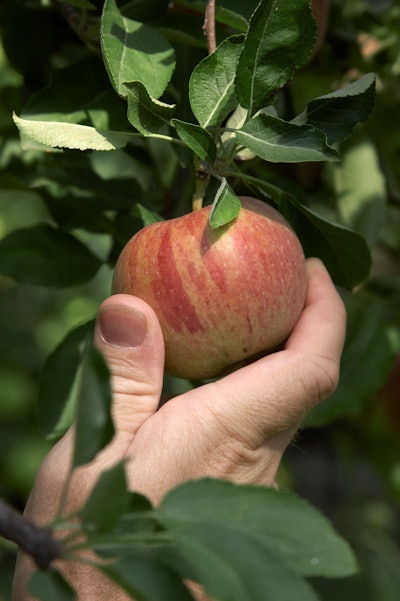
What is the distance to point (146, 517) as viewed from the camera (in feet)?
1.93

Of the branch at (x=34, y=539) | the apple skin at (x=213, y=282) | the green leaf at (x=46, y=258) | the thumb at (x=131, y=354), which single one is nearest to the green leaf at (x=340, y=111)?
the apple skin at (x=213, y=282)

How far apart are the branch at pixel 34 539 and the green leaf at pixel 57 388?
58cm

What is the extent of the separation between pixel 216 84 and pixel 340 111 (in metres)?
0.13

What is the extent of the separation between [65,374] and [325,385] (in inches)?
14.0

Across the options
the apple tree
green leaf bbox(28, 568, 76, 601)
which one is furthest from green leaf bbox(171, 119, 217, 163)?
green leaf bbox(28, 568, 76, 601)

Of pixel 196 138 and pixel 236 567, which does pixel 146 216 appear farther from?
pixel 236 567

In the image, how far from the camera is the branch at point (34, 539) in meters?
0.55

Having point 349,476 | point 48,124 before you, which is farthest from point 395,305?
point 349,476

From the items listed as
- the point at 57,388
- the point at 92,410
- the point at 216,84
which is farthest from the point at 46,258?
the point at 92,410

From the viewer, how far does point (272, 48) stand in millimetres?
843

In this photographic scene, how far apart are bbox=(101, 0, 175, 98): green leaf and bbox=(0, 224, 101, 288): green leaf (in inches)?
12.4

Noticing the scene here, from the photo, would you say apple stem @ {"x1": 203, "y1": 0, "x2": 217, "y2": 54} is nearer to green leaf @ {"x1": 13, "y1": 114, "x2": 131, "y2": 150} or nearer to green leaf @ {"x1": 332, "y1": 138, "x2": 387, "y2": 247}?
green leaf @ {"x1": 13, "y1": 114, "x2": 131, "y2": 150}

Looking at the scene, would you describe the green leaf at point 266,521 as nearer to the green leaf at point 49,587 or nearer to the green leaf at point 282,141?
the green leaf at point 49,587

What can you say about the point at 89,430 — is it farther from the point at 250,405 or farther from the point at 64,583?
the point at 250,405
